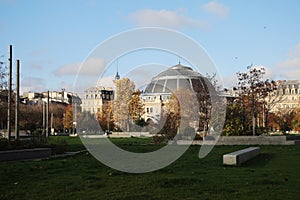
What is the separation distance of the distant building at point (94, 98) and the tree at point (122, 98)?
20.4m

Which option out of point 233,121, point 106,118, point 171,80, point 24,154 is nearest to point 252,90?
point 233,121

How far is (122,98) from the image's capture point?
2354 inches

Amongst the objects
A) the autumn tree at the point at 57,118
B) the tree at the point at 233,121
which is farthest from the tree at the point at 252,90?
the autumn tree at the point at 57,118

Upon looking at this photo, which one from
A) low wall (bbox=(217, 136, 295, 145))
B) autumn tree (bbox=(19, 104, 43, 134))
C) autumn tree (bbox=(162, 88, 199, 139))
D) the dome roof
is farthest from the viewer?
the dome roof

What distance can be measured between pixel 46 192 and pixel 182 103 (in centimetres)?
3291

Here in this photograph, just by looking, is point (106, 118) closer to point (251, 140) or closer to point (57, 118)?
point (57, 118)

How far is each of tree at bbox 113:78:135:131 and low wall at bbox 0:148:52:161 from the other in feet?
135

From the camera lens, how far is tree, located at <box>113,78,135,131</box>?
2306 inches

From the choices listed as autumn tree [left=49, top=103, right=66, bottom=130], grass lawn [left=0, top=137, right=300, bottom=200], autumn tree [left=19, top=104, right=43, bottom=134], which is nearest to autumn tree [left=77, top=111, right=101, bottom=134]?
autumn tree [left=19, top=104, right=43, bottom=134]

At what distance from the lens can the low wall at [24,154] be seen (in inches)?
Result: 575

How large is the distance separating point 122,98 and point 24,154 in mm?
44220

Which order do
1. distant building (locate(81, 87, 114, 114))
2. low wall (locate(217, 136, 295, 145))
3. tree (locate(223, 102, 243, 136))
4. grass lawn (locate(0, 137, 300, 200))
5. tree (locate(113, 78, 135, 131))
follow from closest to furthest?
grass lawn (locate(0, 137, 300, 200)) < low wall (locate(217, 136, 295, 145)) < tree (locate(223, 102, 243, 136)) < tree (locate(113, 78, 135, 131)) < distant building (locate(81, 87, 114, 114))

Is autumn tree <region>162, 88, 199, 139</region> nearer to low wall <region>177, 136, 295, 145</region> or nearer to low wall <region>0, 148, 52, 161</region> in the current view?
low wall <region>177, 136, 295, 145</region>

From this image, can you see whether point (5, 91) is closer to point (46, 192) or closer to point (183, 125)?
point (183, 125)
